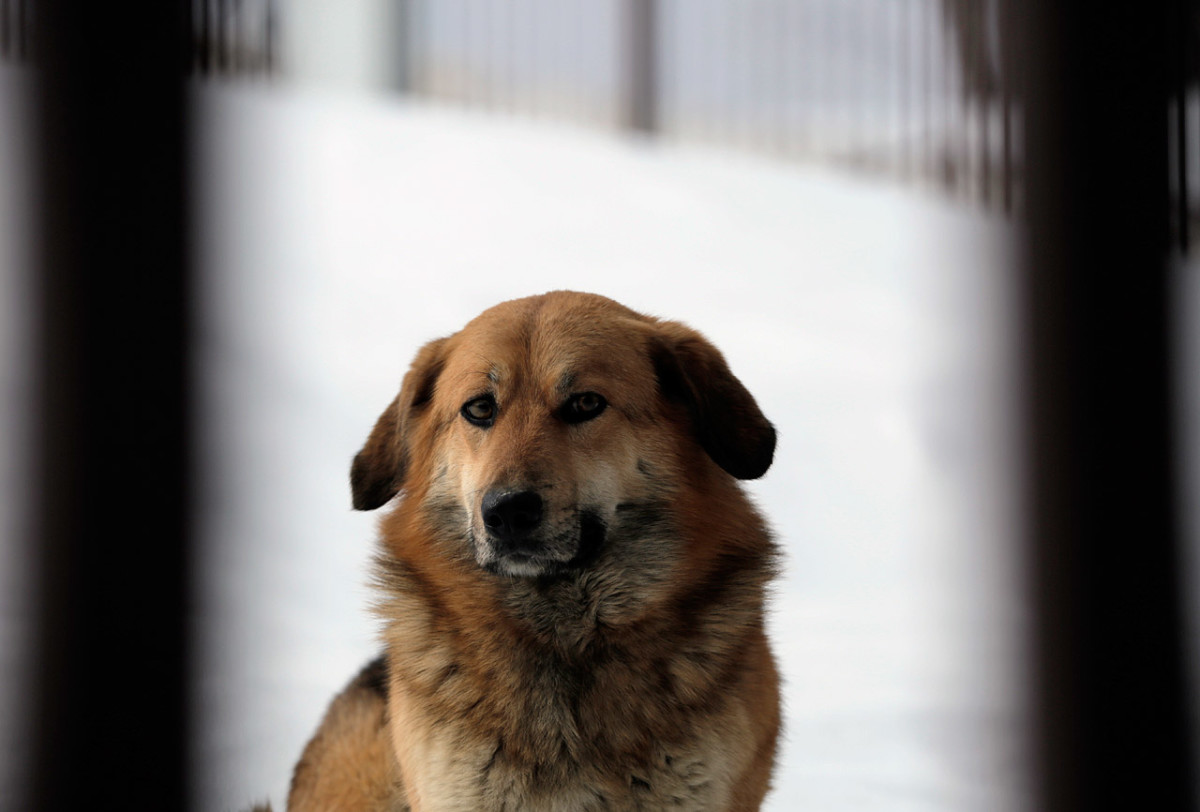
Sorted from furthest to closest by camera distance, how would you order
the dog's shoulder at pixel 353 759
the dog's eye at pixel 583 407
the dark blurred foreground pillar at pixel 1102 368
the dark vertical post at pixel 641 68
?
the dark vertical post at pixel 641 68, the dog's shoulder at pixel 353 759, the dog's eye at pixel 583 407, the dark blurred foreground pillar at pixel 1102 368

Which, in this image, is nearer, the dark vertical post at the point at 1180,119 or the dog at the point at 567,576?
the dark vertical post at the point at 1180,119

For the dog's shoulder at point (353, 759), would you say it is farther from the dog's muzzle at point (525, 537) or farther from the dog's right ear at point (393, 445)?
the dog's muzzle at point (525, 537)

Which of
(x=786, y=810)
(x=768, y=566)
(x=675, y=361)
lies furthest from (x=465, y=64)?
(x=786, y=810)

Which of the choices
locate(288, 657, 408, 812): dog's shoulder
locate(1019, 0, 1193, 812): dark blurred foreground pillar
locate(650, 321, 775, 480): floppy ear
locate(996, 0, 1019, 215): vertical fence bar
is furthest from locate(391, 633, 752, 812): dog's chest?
locate(996, 0, 1019, 215): vertical fence bar

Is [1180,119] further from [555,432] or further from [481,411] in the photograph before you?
[481,411]

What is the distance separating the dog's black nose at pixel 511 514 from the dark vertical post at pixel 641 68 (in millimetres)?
1491

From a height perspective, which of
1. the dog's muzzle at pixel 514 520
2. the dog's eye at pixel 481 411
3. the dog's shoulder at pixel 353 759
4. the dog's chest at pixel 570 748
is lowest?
the dog's shoulder at pixel 353 759

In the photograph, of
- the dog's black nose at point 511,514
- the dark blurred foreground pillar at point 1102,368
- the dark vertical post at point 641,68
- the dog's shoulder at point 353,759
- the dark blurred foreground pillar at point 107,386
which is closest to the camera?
the dark blurred foreground pillar at point 107,386

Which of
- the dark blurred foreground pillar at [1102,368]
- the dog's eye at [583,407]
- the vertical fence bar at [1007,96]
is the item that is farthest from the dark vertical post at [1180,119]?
the dog's eye at [583,407]

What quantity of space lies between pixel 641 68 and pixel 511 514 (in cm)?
152

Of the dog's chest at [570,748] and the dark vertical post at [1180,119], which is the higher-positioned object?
the dark vertical post at [1180,119]

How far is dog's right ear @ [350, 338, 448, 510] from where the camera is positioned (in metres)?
1.76

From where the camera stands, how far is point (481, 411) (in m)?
1.64

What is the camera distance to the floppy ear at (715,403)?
5.38ft
